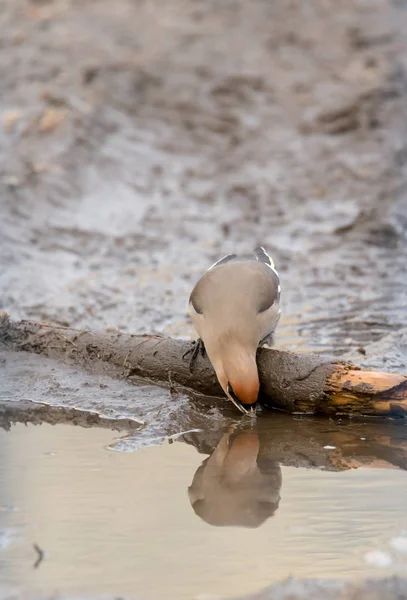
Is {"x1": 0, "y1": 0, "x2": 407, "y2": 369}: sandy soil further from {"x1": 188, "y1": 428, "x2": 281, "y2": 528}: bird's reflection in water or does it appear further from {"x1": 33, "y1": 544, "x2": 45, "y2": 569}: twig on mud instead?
{"x1": 33, "y1": 544, "x2": 45, "y2": 569}: twig on mud

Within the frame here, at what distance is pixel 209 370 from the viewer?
16.6 feet

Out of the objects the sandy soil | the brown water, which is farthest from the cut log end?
the sandy soil

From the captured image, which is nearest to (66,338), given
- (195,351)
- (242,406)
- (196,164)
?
(195,351)

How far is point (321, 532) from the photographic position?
11.3 ft

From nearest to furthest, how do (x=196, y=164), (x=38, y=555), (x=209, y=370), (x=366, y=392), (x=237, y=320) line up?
(x=38, y=555) < (x=366, y=392) < (x=237, y=320) < (x=209, y=370) < (x=196, y=164)

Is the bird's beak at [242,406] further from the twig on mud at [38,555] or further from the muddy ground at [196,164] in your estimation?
the twig on mud at [38,555]

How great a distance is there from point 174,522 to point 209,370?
156 centimetres

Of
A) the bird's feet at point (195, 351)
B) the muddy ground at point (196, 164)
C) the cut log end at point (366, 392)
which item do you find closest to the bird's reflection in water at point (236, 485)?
the cut log end at point (366, 392)

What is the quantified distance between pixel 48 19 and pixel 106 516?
976cm

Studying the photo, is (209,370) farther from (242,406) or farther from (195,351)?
(242,406)

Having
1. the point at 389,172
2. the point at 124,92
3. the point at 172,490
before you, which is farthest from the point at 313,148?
the point at 172,490

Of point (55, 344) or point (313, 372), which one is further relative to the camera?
point (55, 344)

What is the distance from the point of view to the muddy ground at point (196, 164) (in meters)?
7.38

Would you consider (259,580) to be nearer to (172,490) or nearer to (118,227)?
(172,490)
